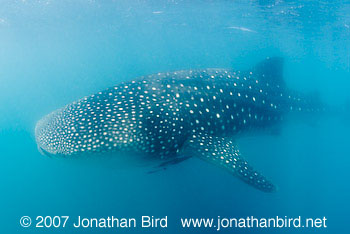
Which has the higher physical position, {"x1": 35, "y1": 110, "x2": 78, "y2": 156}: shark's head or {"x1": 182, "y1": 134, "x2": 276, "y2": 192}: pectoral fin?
{"x1": 35, "y1": 110, "x2": 78, "y2": 156}: shark's head

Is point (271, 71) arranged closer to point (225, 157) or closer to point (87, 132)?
point (225, 157)

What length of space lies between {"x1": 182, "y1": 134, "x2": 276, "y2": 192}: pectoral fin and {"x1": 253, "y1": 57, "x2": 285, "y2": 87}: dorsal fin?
3.30 m

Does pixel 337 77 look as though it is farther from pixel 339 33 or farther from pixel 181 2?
pixel 181 2

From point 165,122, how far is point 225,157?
57.0 inches

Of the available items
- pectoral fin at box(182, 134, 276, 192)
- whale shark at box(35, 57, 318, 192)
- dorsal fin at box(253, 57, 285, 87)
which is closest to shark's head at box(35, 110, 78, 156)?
whale shark at box(35, 57, 318, 192)

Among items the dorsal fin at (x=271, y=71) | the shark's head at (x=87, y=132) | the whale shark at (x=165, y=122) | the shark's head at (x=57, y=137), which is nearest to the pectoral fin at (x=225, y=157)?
the whale shark at (x=165, y=122)

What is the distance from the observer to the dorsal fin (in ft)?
24.0

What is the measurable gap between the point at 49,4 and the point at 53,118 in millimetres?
19890

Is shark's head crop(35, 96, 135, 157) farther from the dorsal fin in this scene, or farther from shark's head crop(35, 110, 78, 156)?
the dorsal fin

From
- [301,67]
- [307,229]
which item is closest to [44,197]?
[307,229]

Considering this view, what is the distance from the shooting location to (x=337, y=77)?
64.8 meters

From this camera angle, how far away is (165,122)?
459cm

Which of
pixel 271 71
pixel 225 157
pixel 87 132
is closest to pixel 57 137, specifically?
pixel 87 132

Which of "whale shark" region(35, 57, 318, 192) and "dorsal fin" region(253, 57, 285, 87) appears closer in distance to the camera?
"whale shark" region(35, 57, 318, 192)
